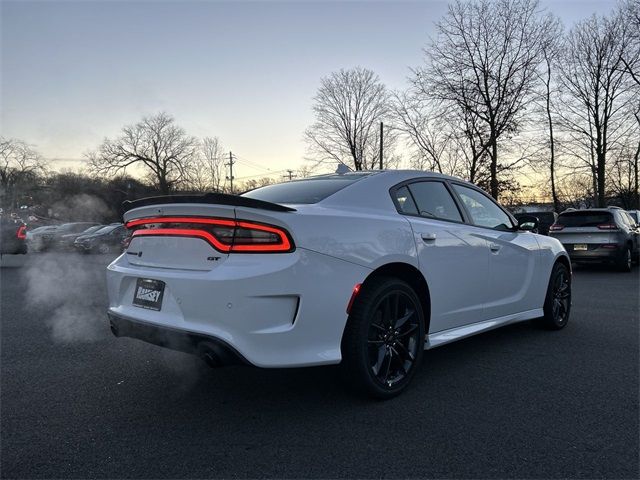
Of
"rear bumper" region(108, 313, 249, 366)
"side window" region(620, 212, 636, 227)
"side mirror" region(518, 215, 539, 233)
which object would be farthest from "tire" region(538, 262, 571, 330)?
"side window" region(620, 212, 636, 227)

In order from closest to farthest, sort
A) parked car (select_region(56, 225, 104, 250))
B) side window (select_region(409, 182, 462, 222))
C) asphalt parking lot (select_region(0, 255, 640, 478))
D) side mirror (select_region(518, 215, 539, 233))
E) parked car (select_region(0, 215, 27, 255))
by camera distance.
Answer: asphalt parking lot (select_region(0, 255, 640, 478)), side window (select_region(409, 182, 462, 222)), side mirror (select_region(518, 215, 539, 233)), parked car (select_region(0, 215, 27, 255)), parked car (select_region(56, 225, 104, 250))

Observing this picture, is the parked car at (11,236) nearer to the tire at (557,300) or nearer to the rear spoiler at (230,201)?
the rear spoiler at (230,201)

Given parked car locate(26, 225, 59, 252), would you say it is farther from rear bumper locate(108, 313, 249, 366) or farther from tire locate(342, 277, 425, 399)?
tire locate(342, 277, 425, 399)

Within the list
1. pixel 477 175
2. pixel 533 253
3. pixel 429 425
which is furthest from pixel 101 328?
pixel 477 175

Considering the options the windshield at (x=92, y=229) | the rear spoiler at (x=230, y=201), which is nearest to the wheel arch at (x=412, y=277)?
the rear spoiler at (x=230, y=201)

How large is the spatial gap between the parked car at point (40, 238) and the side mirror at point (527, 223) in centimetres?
2027

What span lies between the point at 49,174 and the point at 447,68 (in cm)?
1930

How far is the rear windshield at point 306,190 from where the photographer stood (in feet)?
10.5

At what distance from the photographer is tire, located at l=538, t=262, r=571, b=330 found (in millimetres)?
4852

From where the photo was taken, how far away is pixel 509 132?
78.5 feet

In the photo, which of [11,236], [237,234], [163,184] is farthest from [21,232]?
[163,184]

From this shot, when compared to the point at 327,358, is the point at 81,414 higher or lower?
lower

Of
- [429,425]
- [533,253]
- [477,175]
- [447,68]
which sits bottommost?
[429,425]

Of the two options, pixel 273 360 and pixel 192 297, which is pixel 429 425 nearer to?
pixel 273 360
